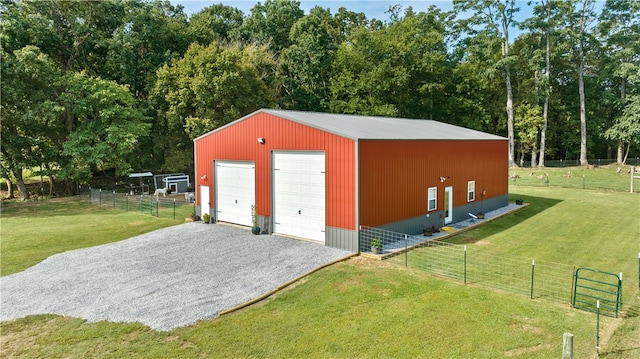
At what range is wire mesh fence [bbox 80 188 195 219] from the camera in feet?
74.6

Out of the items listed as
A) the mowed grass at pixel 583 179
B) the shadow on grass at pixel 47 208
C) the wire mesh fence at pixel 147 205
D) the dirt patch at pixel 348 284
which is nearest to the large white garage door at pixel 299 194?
the dirt patch at pixel 348 284

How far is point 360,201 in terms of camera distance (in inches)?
561

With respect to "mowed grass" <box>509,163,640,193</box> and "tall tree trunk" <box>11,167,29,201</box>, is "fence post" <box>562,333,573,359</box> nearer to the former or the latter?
"mowed grass" <box>509,163,640,193</box>

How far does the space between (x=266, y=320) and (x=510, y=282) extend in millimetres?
6997

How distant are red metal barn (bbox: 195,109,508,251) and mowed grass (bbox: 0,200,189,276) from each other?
3.98 m

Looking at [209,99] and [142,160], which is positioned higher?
[209,99]

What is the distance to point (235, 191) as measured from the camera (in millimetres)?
19031

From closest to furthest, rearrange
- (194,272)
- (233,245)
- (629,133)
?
(194,272) < (233,245) < (629,133)

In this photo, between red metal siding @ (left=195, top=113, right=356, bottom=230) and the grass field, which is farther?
red metal siding @ (left=195, top=113, right=356, bottom=230)

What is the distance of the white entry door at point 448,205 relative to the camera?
1901 cm

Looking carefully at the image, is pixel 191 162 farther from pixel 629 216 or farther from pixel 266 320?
pixel 629 216

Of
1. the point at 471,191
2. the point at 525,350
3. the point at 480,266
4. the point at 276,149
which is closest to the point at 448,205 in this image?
the point at 471,191

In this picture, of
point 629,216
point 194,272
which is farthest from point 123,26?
point 629,216

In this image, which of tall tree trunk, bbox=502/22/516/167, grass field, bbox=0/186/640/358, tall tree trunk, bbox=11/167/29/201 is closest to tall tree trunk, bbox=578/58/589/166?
tall tree trunk, bbox=502/22/516/167
